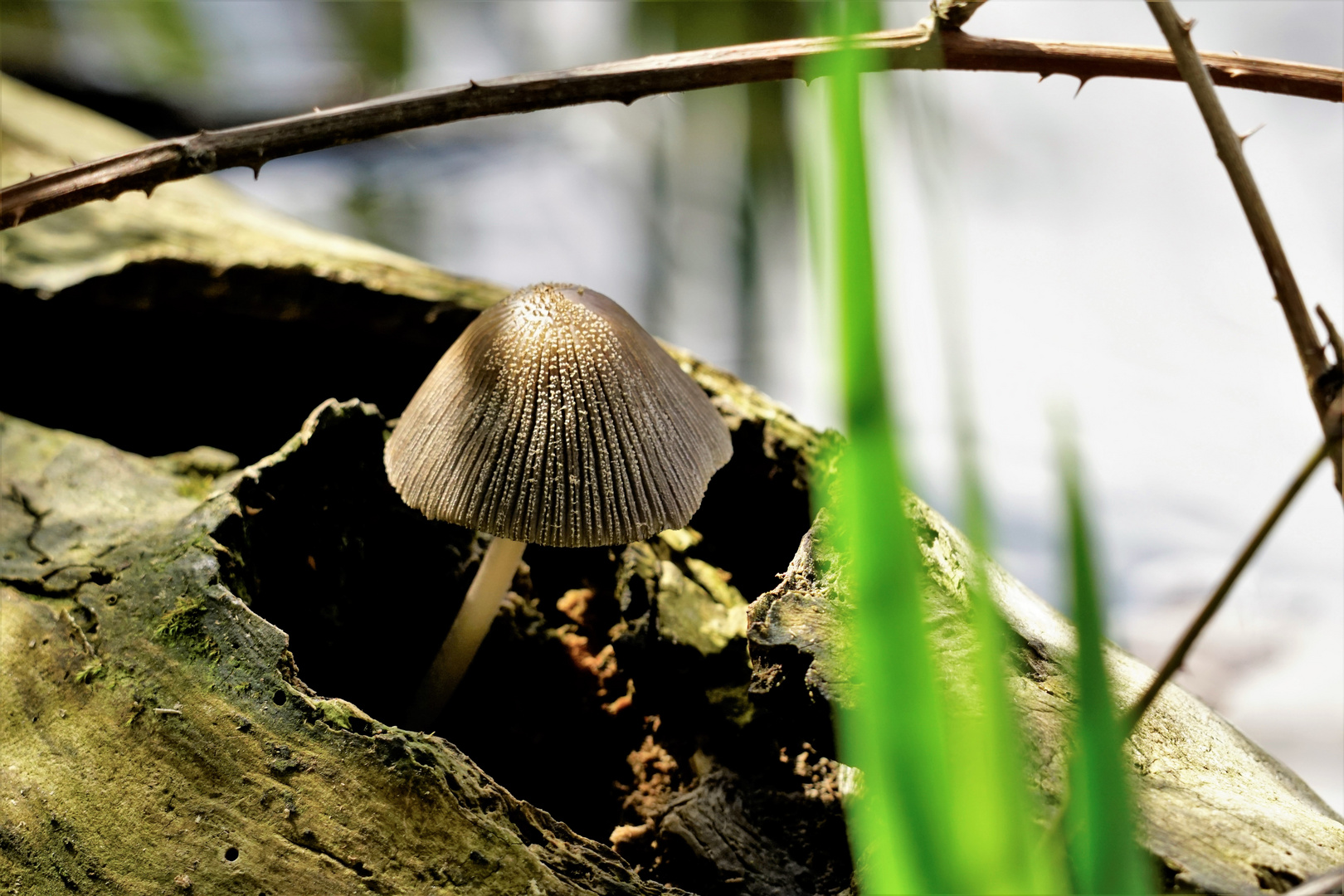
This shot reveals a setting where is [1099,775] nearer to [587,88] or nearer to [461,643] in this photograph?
[587,88]

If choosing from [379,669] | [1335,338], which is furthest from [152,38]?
[1335,338]

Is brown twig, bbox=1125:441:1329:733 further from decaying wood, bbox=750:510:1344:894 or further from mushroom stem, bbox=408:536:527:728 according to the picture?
mushroom stem, bbox=408:536:527:728

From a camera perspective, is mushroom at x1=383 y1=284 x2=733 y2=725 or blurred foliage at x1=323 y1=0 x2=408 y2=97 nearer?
mushroom at x1=383 y1=284 x2=733 y2=725

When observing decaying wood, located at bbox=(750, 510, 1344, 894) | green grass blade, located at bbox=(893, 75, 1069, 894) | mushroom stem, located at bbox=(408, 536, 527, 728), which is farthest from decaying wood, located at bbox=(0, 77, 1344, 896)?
green grass blade, located at bbox=(893, 75, 1069, 894)

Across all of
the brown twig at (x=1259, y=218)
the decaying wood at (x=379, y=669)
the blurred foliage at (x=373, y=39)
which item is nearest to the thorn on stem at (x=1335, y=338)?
the brown twig at (x=1259, y=218)

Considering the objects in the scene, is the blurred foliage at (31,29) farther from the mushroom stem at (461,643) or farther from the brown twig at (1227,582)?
the brown twig at (1227,582)

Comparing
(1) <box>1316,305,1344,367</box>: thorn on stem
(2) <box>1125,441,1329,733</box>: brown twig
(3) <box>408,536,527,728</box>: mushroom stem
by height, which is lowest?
(3) <box>408,536,527,728</box>: mushroom stem
